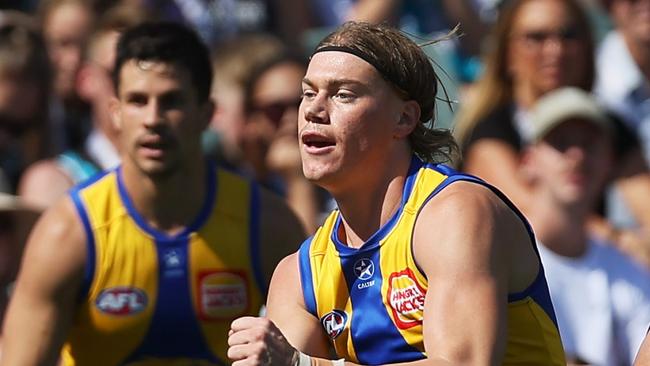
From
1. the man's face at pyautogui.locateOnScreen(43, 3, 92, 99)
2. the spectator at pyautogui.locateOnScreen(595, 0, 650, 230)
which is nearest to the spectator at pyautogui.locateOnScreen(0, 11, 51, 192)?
the man's face at pyautogui.locateOnScreen(43, 3, 92, 99)

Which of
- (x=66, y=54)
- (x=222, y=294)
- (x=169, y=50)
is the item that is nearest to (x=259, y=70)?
(x=66, y=54)

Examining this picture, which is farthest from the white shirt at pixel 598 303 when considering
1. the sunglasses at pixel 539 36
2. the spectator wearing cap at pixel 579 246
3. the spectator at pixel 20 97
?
the spectator at pixel 20 97

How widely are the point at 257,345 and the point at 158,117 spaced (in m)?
2.17

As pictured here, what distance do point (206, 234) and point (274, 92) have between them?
6.82ft

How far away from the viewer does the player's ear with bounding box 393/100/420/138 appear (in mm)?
4891

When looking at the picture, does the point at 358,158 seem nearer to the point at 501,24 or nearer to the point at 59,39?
the point at 501,24

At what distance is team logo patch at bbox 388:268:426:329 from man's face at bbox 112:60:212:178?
1.83 m

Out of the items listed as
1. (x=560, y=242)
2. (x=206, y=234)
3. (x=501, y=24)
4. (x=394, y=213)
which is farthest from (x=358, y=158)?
(x=501, y=24)

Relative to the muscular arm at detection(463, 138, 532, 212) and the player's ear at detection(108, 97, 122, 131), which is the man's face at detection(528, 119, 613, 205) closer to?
the muscular arm at detection(463, 138, 532, 212)

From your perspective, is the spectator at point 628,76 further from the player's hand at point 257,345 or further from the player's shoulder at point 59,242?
the player's hand at point 257,345

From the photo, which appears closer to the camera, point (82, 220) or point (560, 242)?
point (82, 220)

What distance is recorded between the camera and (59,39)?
362 inches

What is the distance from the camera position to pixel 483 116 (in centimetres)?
791

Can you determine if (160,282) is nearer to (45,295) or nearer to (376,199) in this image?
(45,295)
